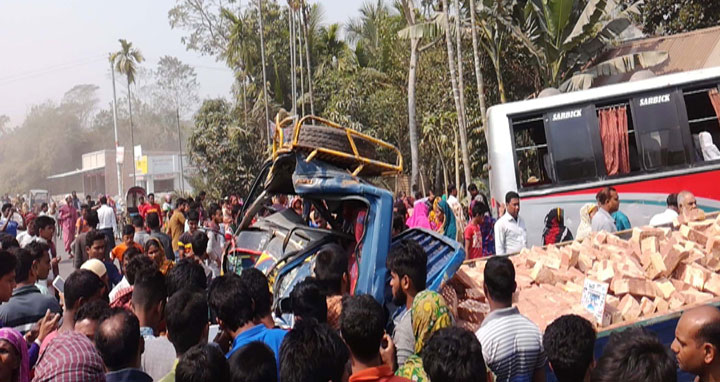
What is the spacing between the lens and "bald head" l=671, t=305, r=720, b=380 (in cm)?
342

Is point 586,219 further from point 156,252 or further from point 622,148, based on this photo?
point 156,252

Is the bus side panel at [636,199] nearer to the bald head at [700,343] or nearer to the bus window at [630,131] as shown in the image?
the bus window at [630,131]

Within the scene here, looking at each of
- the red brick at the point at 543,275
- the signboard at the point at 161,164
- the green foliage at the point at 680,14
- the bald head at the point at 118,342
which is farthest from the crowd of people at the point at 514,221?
the signboard at the point at 161,164

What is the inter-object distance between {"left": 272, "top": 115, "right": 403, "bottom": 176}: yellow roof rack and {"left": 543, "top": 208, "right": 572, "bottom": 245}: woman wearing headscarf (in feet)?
13.8

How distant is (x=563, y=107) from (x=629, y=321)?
7.75 meters

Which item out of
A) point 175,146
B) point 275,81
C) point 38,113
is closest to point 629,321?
point 275,81

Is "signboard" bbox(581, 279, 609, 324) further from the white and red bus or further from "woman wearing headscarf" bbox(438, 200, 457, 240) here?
the white and red bus

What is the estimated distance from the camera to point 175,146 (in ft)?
350

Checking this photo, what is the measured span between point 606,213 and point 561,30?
14.2 m

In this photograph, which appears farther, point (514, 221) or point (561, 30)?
point (561, 30)

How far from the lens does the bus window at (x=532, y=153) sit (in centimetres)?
1319

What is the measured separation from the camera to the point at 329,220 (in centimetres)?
738

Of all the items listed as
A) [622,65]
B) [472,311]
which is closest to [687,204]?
[472,311]

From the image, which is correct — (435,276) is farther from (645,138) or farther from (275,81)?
(275,81)
